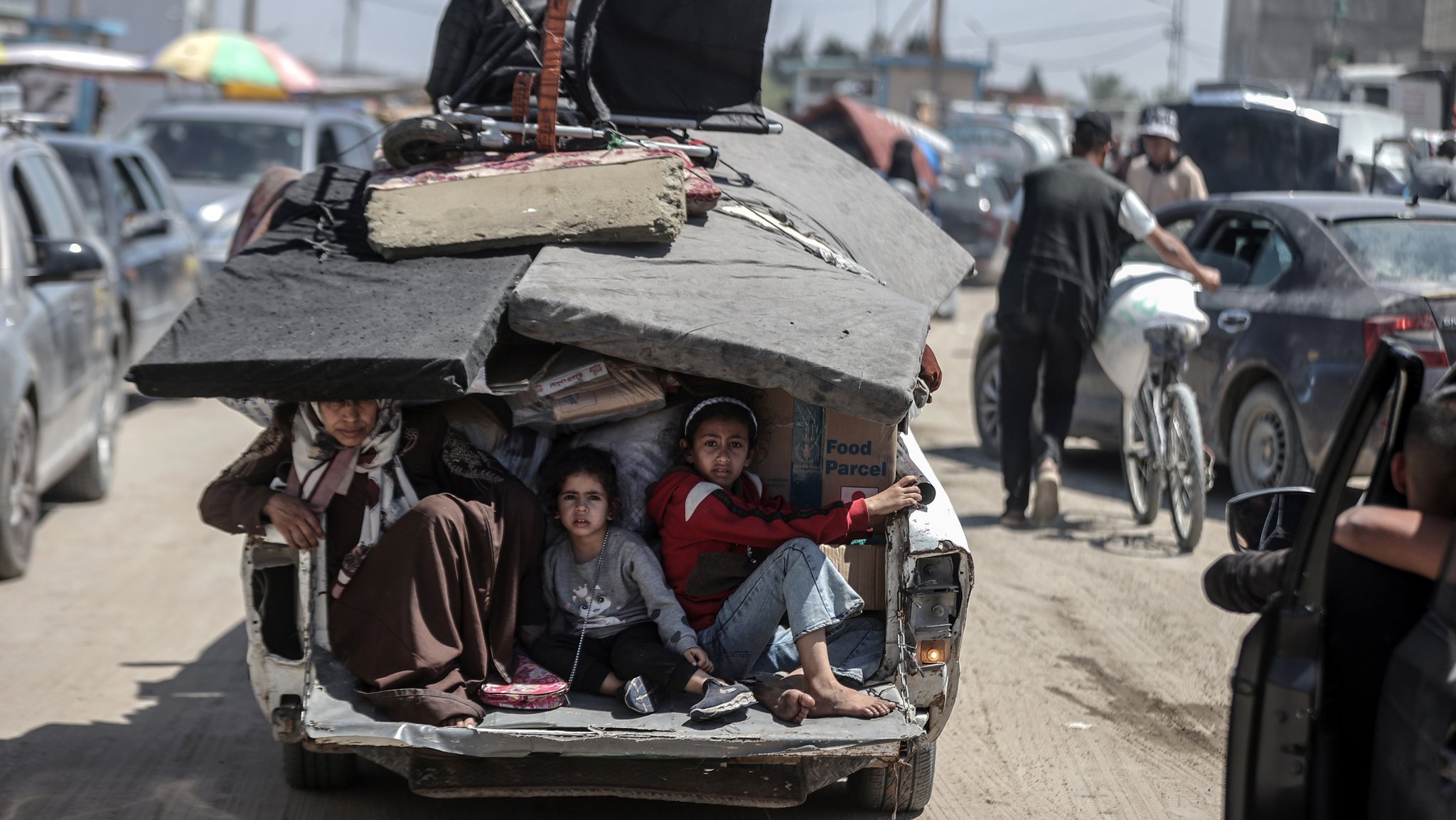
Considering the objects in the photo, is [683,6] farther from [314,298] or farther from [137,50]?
[137,50]

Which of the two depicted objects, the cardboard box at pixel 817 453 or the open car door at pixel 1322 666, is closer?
the open car door at pixel 1322 666

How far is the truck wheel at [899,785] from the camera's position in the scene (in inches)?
182

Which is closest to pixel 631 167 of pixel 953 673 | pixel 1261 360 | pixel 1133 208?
pixel 953 673

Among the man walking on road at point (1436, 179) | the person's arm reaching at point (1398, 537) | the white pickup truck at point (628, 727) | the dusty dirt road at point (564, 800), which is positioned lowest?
the dusty dirt road at point (564, 800)

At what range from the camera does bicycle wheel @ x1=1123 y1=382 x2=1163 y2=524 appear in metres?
8.34

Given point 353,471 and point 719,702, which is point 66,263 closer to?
point 353,471

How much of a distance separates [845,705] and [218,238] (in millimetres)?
11258

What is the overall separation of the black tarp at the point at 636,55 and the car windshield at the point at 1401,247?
12.6ft

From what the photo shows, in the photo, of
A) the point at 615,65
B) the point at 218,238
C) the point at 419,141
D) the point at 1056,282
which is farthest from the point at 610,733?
the point at 218,238

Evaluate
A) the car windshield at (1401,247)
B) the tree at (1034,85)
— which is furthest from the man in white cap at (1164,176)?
the tree at (1034,85)

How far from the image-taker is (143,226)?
35.6ft

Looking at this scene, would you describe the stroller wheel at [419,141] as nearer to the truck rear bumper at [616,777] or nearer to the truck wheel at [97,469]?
the truck rear bumper at [616,777]

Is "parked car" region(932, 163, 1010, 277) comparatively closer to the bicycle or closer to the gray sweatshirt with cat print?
the bicycle

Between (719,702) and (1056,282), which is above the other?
(1056,282)
